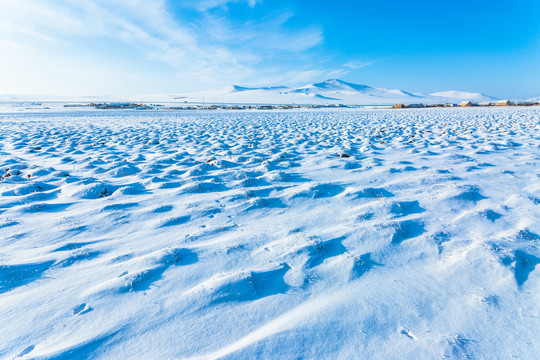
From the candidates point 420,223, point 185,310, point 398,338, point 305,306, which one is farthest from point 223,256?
point 420,223

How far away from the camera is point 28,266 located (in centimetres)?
176

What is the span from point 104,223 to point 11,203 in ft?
3.92

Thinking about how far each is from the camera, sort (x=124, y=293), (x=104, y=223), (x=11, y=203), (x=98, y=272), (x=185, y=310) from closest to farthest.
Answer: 1. (x=185, y=310)
2. (x=124, y=293)
3. (x=98, y=272)
4. (x=104, y=223)
5. (x=11, y=203)

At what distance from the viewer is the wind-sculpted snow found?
1.22 m

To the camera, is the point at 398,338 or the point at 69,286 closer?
the point at 398,338

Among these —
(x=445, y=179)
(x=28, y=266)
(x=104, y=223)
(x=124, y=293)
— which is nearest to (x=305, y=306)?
(x=124, y=293)

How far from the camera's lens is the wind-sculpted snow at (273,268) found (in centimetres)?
122

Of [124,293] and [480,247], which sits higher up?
[480,247]

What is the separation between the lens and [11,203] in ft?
9.09

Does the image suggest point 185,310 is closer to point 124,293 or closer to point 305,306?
point 124,293

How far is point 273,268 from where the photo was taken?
1.70 metres

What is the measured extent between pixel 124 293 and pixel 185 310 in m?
0.38

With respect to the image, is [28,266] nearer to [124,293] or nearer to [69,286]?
[69,286]

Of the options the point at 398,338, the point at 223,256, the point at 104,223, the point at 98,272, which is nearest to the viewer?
the point at 398,338
